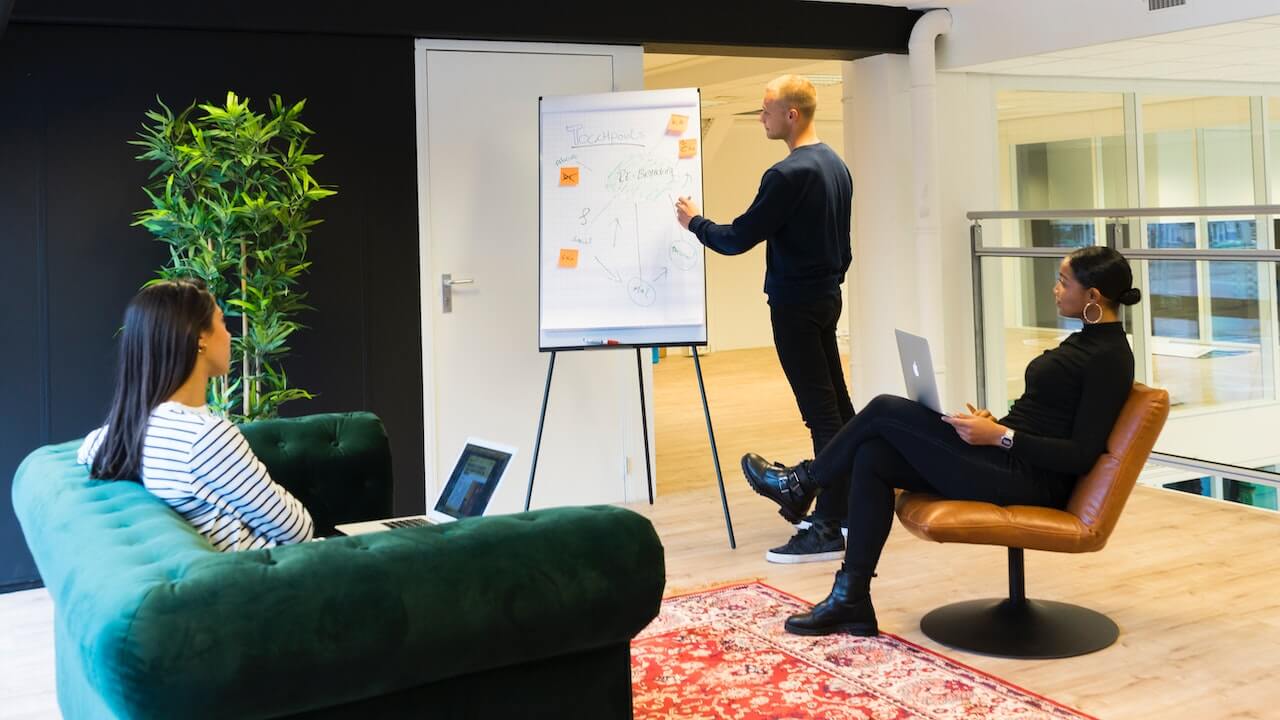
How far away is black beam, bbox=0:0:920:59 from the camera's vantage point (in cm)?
471

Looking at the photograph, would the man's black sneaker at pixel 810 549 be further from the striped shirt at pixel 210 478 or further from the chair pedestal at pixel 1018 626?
the striped shirt at pixel 210 478

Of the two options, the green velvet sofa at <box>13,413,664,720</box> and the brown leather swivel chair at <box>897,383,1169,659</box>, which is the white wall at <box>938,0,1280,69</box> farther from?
the green velvet sofa at <box>13,413,664,720</box>

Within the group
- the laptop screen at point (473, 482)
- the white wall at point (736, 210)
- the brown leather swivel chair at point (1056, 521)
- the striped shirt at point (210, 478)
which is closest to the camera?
the striped shirt at point (210, 478)

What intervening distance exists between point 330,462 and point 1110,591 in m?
2.65

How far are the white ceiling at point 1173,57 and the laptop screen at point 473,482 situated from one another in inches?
174

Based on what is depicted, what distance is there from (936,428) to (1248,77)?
19.7 ft

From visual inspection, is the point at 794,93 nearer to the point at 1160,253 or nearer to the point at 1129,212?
the point at 1129,212

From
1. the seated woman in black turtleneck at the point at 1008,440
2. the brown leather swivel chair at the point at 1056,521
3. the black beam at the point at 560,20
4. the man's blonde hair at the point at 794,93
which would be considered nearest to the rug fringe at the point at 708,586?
the seated woman in black turtleneck at the point at 1008,440

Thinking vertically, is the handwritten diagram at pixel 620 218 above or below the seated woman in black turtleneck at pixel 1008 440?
above

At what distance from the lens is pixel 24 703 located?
3.39 m

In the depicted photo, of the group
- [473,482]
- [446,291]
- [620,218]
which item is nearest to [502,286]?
[446,291]

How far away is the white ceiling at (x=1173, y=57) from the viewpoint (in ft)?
19.4

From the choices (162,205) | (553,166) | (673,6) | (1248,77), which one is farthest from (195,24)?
(1248,77)

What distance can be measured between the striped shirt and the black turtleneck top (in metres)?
2.08
